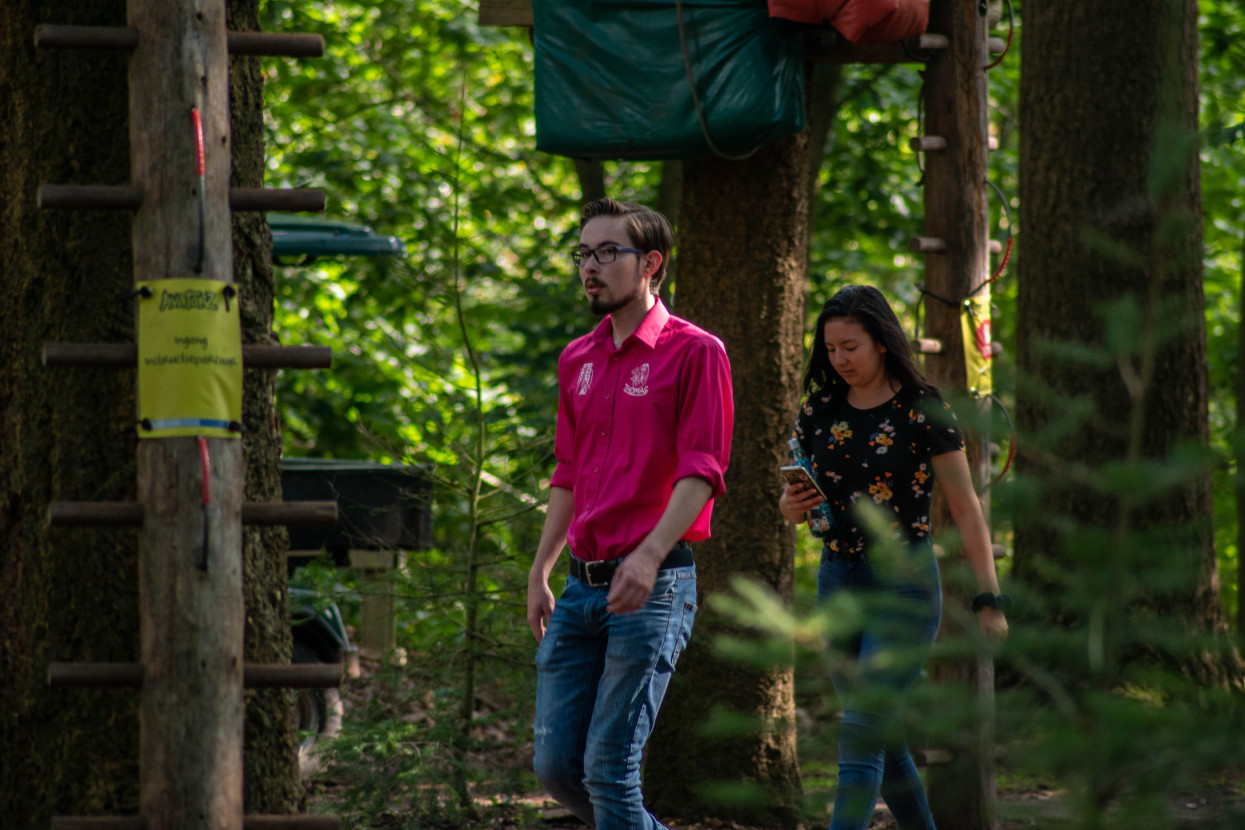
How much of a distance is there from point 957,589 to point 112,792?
3019mm

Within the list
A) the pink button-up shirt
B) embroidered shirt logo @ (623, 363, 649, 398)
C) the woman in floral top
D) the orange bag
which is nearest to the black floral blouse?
the woman in floral top

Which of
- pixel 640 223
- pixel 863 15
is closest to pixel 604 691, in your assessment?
pixel 640 223

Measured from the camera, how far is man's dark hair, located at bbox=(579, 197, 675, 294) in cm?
368

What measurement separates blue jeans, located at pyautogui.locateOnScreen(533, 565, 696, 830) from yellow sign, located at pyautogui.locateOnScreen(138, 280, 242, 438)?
1.26 m

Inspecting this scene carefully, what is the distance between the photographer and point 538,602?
12.6 feet

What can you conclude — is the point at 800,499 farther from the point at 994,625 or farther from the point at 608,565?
the point at 994,625

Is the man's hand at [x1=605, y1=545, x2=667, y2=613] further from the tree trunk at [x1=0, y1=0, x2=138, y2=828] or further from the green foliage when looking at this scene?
the tree trunk at [x1=0, y1=0, x2=138, y2=828]

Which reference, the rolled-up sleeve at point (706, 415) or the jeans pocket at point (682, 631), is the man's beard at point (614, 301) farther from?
the jeans pocket at point (682, 631)

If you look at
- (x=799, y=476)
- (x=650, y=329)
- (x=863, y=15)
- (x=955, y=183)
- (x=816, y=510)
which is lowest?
(x=816, y=510)

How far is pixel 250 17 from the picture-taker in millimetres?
3385

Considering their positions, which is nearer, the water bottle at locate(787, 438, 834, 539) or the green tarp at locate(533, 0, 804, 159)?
the water bottle at locate(787, 438, 834, 539)

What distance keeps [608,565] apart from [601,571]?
30 millimetres

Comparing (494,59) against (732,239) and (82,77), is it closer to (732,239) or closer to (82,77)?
(732,239)

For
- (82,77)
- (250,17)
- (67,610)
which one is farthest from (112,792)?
(250,17)
